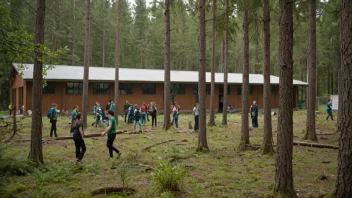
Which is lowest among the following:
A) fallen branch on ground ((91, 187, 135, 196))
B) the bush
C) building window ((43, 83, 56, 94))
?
fallen branch on ground ((91, 187, 135, 196))

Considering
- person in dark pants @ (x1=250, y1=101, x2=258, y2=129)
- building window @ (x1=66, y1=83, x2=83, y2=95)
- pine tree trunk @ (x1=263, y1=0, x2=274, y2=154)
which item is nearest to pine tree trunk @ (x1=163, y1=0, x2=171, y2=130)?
person in dark pants @ (x1=250, y1=101, x2=258, y2=129)

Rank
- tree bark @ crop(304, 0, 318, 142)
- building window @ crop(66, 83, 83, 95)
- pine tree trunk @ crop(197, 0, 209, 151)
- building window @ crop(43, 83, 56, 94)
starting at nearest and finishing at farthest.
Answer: pine tree trunk @ crop(197, 0, 209, 151) → tree bark @ crop(304, 0, 318, 142) → building window @ crop(43, 83, 56, 94) → building window @ crop(66, 83, 83, 95)

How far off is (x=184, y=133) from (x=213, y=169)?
7.94 metres

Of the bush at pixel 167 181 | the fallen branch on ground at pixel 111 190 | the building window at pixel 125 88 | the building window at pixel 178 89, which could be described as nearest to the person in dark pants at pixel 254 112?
the bush at pixel 167 181

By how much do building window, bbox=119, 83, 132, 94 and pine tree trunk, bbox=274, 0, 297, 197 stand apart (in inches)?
990

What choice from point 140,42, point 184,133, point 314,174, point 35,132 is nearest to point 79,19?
point 140,42

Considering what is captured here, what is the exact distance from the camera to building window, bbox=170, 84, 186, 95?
3186cm

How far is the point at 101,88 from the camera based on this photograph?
94.7ft

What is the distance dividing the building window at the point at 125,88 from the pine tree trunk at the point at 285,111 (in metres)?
25.1

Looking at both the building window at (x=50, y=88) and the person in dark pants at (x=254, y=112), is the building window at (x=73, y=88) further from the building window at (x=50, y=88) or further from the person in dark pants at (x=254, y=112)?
the person in dark pants at (x=254, y=112)

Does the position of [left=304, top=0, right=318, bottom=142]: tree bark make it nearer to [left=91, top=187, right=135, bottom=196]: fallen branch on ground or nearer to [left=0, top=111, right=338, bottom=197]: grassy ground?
[left=0, top=111, right=338, bottom=197]: grassy ground

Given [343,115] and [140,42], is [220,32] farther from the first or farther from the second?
[140,42]

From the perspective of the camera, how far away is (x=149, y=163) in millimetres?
8992

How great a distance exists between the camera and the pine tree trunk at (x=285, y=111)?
5.38 metres
